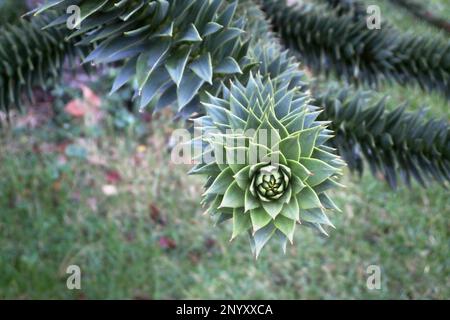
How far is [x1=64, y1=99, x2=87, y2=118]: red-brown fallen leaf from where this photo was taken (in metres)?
3.36

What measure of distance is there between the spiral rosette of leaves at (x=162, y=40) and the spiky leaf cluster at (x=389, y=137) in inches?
18.6

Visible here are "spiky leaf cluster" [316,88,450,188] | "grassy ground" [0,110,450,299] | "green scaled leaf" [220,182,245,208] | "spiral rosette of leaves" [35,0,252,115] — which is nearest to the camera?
"green scaled leaf" [220,182,245,208]

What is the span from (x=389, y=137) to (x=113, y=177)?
2.15 meters

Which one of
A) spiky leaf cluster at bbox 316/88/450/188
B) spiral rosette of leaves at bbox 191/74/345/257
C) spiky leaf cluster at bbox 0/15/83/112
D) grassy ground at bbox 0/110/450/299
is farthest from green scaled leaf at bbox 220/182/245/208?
grassy ground at bbox 0/110/450/299

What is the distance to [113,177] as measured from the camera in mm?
3270

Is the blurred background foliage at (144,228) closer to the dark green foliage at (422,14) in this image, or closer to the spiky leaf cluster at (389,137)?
the dark green foliage at (422,14)

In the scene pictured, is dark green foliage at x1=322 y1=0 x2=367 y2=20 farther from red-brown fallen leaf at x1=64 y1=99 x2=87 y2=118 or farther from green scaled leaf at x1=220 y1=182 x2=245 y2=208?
red-brown fallen leaf at x1=64 y1=99 x2=87 y2=118

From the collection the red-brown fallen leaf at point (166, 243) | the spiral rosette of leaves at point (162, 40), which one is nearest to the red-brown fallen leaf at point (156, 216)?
the red-brown fallen leaf at point (166, 243)

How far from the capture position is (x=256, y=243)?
969mm

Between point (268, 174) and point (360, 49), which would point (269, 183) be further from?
point (360, 49)

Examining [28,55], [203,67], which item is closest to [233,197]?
[203,67]

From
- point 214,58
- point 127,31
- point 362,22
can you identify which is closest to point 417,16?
point 362,22

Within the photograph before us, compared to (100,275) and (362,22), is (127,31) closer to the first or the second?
(362,22)

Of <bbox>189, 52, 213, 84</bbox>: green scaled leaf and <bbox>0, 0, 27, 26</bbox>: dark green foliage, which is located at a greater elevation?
<bbox>0, 0, 27, 26</bbox>: dark green foliage
